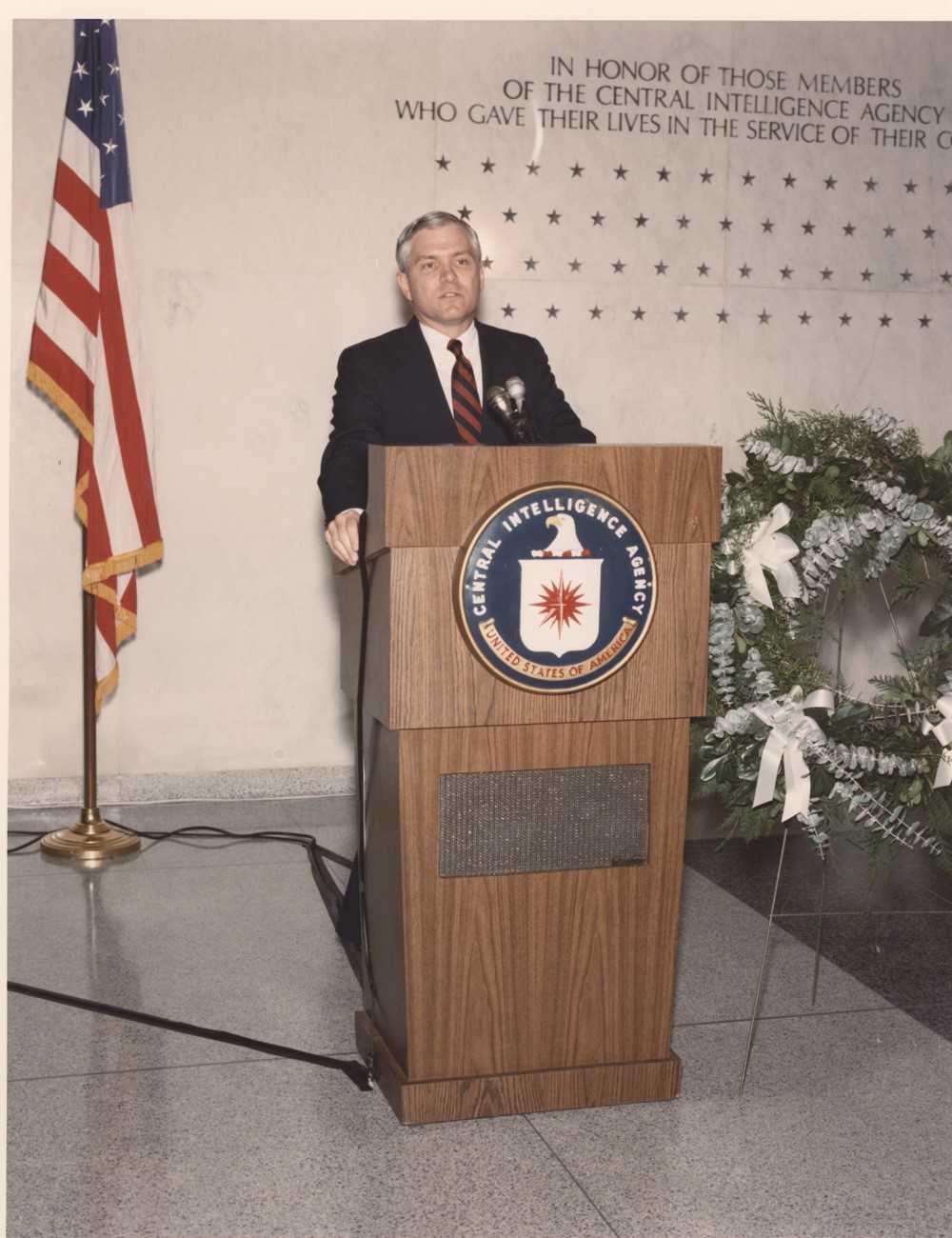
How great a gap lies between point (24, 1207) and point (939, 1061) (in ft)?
6.38

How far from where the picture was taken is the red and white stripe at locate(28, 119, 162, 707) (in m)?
4.71

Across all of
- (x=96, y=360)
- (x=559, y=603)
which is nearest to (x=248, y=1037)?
(x=559, y=603)

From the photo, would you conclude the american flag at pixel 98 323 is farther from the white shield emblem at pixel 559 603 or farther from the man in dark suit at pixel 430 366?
the white shield emblem at pixel 559 603

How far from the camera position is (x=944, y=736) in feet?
9.20

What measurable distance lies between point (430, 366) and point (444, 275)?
8.4 inches

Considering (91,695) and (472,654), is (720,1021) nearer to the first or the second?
(472,654)

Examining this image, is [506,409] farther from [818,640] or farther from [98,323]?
[98,323]

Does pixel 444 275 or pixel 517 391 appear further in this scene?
pixel 444 275

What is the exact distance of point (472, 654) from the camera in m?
2.51

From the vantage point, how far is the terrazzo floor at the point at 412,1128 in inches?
91.4

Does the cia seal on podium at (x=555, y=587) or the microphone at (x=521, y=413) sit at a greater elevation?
the microphone at (x=521, y=413)

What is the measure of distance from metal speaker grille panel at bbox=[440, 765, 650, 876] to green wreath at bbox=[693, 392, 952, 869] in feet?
1.20

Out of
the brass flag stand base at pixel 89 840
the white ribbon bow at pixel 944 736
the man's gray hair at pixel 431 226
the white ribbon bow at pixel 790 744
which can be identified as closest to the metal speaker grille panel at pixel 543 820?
the white ribbon bow at pixel 790 744

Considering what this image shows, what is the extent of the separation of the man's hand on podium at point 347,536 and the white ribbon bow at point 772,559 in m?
0.84
